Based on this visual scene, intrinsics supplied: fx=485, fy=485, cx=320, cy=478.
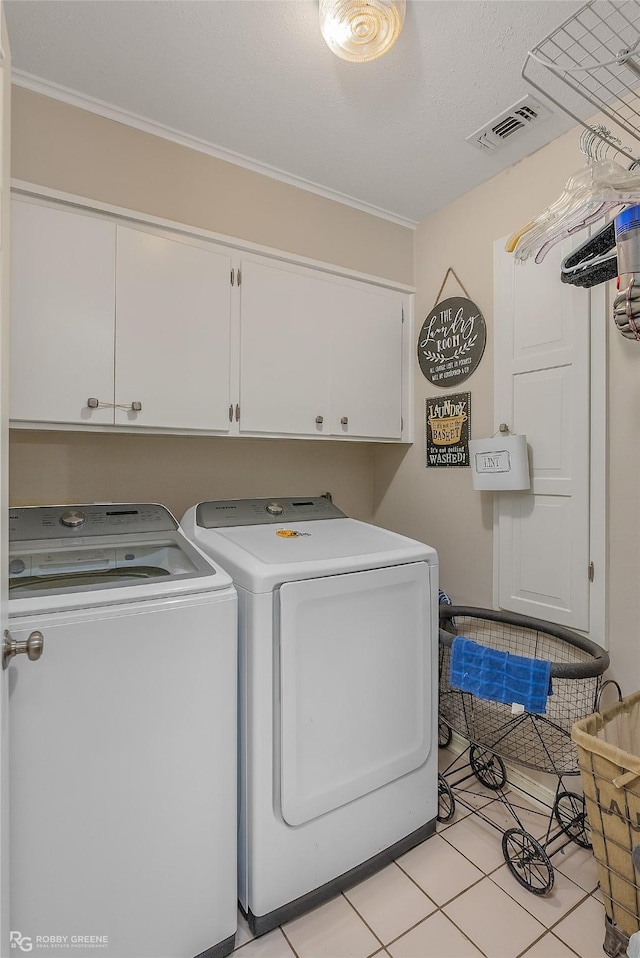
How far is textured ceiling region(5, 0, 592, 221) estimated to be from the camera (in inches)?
55.1

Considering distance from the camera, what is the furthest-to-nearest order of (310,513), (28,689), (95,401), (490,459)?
(310,513)
(490,459)
(95,401)
(28,689)

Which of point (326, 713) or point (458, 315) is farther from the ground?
point (458, 315)

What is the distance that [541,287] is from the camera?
1.91 m

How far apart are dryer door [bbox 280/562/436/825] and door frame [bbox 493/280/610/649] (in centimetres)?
59

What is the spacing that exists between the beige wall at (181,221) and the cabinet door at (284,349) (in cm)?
18

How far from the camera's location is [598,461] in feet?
5.64

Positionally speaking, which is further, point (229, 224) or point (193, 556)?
point (229, 224)

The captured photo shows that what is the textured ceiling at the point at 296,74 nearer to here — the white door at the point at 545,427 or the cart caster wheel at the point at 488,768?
the white door at the point at 545,427

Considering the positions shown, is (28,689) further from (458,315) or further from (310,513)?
(458,315)

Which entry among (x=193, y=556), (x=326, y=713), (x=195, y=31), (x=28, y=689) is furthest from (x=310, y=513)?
(x=195, y=31)

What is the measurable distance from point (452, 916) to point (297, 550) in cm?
118

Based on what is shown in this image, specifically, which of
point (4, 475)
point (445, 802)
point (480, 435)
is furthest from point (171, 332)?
point (445, 802)

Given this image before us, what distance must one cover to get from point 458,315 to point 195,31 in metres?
1.43

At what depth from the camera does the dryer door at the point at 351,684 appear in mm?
1424
